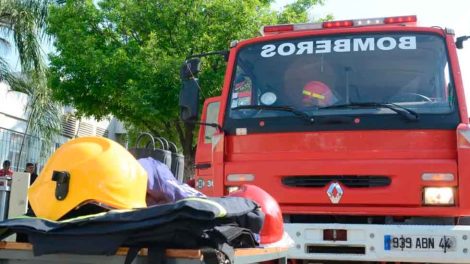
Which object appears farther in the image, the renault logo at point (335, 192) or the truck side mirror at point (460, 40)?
the truck side mirror at point (460, 40)

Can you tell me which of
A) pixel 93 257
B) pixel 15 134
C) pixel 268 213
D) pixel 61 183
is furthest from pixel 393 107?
pixel 15 134

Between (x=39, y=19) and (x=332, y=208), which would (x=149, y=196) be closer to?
(x=332, y=208)

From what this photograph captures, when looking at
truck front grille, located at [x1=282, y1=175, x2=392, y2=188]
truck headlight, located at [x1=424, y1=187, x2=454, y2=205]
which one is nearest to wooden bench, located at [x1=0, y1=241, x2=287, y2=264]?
truck front grille, located at [x1=282, y1=175, x2=392, y2=188]

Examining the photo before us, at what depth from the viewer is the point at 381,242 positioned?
16.1 ft

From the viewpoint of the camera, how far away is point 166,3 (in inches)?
585

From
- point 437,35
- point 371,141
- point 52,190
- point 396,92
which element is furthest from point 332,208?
point 52,190

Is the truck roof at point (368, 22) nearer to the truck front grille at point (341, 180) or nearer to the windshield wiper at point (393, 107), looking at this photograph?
the windshield wiper at point (393, 107)

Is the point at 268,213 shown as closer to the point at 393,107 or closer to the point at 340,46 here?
the point at 393,107

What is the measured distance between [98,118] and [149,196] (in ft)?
43.6

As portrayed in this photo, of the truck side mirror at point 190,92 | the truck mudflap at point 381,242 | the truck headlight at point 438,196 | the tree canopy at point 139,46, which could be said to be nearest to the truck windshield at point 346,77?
the truck side mirror at point 190,92

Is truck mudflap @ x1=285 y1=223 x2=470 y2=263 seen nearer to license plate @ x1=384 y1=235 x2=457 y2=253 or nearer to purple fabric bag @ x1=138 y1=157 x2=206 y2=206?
license plate @ x1=384 y1=235 x2=457 y2=253

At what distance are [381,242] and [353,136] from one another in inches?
38.3

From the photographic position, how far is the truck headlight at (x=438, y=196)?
201 inches

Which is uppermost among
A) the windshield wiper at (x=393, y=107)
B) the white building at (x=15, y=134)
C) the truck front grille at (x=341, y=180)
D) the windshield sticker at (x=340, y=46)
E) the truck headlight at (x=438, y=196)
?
the white building at (x=15, y=134)
